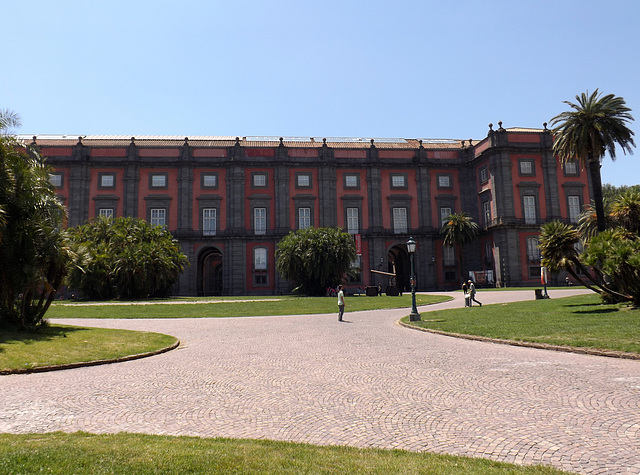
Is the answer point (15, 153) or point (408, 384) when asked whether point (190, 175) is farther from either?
point (408, 384)

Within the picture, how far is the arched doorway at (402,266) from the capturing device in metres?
54.7

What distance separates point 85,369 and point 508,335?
1012 centimetres

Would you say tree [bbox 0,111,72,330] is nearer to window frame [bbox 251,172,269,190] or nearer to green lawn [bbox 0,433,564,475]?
green lawn [bbox 0,433,564,475]

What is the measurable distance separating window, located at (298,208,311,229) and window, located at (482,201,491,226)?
64.5 feet

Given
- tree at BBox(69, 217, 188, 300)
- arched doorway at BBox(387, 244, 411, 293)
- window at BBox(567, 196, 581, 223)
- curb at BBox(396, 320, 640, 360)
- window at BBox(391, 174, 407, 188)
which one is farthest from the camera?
arched doorway at BBox(387, 244, 411, 293)

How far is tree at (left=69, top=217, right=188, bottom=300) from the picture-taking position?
114 ft

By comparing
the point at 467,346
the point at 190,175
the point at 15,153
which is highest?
the point at 190,175

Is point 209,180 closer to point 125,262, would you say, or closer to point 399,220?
point 125,262

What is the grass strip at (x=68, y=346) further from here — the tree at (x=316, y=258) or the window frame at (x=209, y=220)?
the window frame at (x=209, y=220)

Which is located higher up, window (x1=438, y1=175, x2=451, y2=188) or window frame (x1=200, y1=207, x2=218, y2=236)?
window (x1=438, y1=175, x2=451, y2=188)

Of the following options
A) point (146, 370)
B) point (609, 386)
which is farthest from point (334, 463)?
point (146, 370)

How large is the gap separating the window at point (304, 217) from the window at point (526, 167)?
2346cm

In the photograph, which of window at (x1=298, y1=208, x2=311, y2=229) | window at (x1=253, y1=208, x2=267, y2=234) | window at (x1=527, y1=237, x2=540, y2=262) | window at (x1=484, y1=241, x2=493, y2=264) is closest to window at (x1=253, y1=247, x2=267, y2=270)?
window at (x1=253, y1=208, x2=267, y2=234)

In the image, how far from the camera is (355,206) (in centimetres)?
5256
